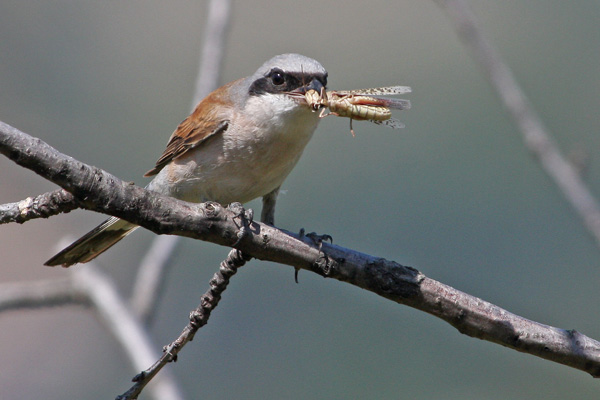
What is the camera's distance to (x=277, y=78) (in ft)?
13.0

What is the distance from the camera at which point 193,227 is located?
8.52ft

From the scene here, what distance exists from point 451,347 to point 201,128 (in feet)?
10.7

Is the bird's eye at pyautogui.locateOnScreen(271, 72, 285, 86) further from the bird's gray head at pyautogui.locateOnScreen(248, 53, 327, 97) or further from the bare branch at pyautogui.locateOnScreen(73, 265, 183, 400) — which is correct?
the bare branch at pyautogui.locateOnScreen(73, 265, 183, 400)

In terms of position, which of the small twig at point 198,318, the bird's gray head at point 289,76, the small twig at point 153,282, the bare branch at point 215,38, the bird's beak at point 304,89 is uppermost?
the bare branch at point 215,38

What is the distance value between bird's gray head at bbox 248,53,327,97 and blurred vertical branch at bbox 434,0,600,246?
786 mm

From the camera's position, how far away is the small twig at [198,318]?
2611 mm

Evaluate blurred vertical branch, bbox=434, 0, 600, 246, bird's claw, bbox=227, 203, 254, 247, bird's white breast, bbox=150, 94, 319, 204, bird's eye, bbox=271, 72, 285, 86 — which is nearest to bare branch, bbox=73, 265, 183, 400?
bird's white breast, bbox=150, 94, 319, 204

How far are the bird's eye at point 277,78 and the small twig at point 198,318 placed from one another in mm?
1381

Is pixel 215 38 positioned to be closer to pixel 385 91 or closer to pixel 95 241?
pixel 385 91

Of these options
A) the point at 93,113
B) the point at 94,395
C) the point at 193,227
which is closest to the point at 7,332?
the point at 94,395

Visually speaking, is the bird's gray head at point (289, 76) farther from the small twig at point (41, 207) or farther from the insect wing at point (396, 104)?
the small twig at point (41, 207)

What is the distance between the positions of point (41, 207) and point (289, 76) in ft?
6.11

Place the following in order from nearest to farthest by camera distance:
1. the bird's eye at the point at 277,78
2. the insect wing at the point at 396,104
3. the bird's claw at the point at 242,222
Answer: the bird's claw at the point at 242,222, the insect wing at the point at 396,104, the bird's eye at the point at 277,78

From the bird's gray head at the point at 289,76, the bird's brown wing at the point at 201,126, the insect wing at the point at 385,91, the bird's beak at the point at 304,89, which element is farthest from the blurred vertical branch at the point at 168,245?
the insect wing at the point at 385,91
